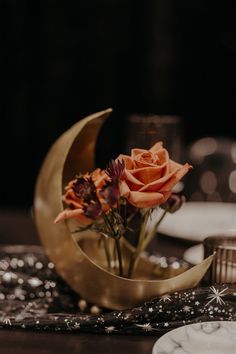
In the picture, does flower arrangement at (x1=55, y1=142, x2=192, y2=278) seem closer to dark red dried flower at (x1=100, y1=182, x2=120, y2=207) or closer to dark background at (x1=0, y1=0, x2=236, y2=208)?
dark red dried flower at (x1=100, y1=182, x2=120, y2=207)

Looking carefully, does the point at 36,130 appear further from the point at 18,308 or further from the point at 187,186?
the point at 18,308

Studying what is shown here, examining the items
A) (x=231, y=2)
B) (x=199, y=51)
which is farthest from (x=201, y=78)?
(x=231, y=2)

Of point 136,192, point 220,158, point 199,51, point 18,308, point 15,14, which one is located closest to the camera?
point 136,192

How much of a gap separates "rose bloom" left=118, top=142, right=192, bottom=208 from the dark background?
2.47 m

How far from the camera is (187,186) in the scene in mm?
2404

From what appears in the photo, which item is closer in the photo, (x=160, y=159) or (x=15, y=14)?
(x=160, y=159)

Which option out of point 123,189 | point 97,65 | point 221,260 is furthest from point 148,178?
point 97,65

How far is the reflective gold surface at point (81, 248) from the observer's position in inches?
37.2

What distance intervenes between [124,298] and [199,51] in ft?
9.13

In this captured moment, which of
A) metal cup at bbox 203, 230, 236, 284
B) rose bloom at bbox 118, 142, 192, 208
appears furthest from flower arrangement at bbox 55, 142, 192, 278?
metal cup at bbox 203, 230, 236, 284

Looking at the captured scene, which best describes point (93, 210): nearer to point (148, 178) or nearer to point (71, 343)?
point (148, 178)

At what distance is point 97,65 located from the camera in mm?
3418

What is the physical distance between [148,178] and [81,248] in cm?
25

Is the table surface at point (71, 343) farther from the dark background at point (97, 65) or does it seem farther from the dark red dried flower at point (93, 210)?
the dark background at point (97, 65)
